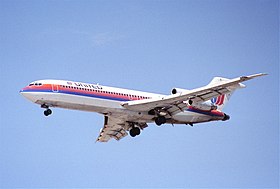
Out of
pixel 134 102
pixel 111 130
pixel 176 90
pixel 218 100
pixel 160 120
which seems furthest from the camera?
pixel 111 130

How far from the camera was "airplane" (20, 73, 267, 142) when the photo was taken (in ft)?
164

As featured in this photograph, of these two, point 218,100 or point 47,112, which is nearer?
point 47,112

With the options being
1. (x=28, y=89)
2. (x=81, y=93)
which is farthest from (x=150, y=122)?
(x=28, y=89)

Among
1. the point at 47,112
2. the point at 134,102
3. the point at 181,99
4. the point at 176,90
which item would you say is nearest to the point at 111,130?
the point at 134,102

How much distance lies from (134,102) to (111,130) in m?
7.29

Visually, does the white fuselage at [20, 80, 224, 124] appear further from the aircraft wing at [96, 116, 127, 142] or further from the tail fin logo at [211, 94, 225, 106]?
the tail fin logo at [211, 94, 225, 106]

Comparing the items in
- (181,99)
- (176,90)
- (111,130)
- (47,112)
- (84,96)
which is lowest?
(47,112)

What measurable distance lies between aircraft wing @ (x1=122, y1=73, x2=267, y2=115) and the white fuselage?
0.79 meters

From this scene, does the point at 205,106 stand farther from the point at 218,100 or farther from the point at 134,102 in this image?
the point at 134,102

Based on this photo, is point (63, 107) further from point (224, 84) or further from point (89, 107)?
point (224, 84)

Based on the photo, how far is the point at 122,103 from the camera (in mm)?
52188

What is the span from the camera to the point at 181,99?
52.1 metres

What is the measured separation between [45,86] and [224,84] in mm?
13660

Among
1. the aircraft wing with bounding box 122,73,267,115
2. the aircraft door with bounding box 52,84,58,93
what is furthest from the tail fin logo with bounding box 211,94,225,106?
the aircraft door with bounding box 52,84,58,93
